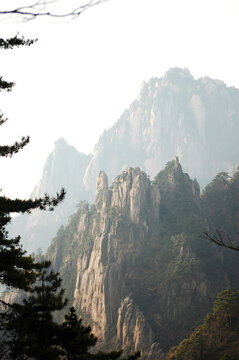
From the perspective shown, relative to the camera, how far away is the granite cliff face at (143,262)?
46469 millimetres

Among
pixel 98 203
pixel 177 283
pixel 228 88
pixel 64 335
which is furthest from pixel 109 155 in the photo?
pixel 64 335

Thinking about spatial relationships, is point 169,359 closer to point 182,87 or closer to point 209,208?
point 209,208

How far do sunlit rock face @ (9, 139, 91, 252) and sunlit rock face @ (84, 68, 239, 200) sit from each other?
11052 millimetres

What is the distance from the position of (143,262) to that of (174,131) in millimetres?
126291

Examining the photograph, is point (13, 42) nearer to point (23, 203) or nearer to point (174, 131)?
point (23, 203)

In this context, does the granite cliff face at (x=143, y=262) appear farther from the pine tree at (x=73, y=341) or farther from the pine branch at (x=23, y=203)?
the pine branch at (x=23, y=203)

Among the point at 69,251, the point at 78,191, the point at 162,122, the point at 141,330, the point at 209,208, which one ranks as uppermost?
the point at 162,122

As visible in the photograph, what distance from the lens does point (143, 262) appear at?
185 ft

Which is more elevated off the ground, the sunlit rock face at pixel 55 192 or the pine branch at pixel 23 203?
the sunlit rock face at pixel 55 192

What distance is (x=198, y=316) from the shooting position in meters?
46.4

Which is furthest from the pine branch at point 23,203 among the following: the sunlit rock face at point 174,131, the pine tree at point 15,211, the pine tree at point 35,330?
the sunlit rock face at point 174,131

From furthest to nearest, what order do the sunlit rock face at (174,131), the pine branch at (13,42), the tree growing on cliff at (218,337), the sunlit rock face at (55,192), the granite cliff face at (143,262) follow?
1. the sunlit rock face at (174,131)
2. the sunlit rock face at (55,192)
3. the granite cliff face at (143,262)
4. the tree growing on cliff at (218,337)
5. the pine branch at (13,42)

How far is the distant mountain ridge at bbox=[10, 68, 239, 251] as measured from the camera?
163088mm

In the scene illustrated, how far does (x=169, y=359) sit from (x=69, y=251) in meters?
37.8
